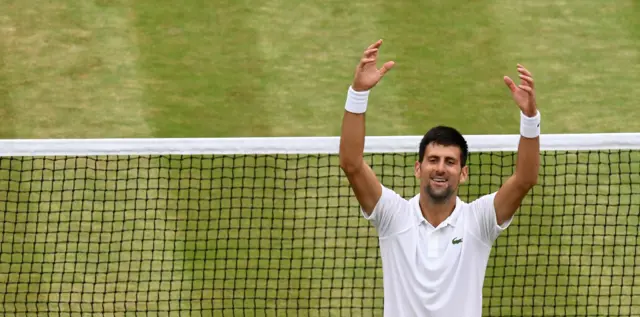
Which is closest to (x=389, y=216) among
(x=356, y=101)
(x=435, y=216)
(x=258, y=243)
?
(x=435, y=216)

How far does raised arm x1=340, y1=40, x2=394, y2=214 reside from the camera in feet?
25.8

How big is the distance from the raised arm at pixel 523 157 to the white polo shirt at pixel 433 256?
92mm

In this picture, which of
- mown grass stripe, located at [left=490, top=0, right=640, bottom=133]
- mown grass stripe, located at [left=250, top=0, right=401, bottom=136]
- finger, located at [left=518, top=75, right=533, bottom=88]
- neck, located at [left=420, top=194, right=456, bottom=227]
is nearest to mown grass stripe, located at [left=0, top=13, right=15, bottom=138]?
mown grass stripe, located at [left=250, top=0, right=401, bottom=136]

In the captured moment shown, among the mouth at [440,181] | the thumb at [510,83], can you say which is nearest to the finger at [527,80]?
the thumb at [510,83]

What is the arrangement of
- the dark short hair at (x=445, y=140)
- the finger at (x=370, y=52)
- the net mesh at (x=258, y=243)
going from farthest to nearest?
the net mesh at (x=258, y=243), the dark short hair at (x=445, y=140), the finger at (x=370, y=52)

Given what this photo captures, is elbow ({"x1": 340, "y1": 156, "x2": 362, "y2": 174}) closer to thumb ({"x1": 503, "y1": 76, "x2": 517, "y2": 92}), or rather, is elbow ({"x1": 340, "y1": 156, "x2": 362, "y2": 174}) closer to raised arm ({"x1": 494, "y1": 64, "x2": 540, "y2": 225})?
raised arm ({"x1": 494, "y1": 64, "x2": 540, "y2": 225})

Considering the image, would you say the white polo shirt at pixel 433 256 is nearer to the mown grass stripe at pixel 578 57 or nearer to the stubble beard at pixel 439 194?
the stubble beard at pixel 439 194

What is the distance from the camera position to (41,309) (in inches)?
519

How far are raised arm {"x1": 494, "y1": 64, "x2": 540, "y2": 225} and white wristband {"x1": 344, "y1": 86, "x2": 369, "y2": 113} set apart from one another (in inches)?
36.6

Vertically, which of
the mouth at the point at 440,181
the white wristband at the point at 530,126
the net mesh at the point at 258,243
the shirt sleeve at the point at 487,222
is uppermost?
the white wristband at the point at 530,126

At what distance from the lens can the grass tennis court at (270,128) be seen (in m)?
13.5

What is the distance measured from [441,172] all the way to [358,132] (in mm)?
600

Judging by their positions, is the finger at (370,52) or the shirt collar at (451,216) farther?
the shirt collar at (451,216)

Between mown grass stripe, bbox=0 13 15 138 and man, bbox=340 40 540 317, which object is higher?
man, bbox=340 40 540 317
